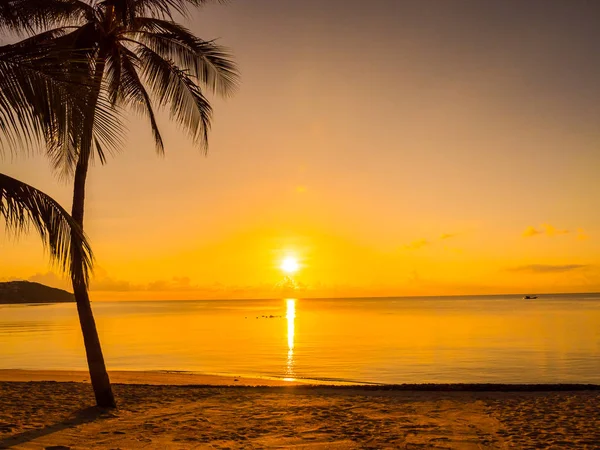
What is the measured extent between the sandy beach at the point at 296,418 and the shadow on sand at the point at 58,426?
0.06 ft

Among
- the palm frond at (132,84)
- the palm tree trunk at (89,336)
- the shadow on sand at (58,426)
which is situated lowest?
the shadow on sand at (58,426)

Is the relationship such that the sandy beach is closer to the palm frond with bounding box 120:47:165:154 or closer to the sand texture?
the sand texture

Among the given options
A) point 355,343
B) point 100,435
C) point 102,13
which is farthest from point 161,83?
point 355,343

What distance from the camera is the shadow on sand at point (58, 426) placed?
8953 mm

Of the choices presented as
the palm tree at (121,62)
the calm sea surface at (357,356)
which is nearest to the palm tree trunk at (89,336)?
the palm tree at (121,62)

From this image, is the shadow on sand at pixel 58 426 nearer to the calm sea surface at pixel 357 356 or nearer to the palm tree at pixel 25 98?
the palm tree at pixel 25 98

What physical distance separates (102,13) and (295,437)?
354 inches

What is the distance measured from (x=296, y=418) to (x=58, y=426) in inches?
176

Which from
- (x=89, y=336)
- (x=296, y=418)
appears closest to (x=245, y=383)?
(x=296, y=418)

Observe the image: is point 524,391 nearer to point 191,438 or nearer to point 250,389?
point 250,389

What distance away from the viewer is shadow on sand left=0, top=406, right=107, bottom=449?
8.95m

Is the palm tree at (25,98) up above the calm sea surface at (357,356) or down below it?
above

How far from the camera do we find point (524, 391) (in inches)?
571

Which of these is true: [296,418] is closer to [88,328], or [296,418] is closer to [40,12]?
[88,328]
